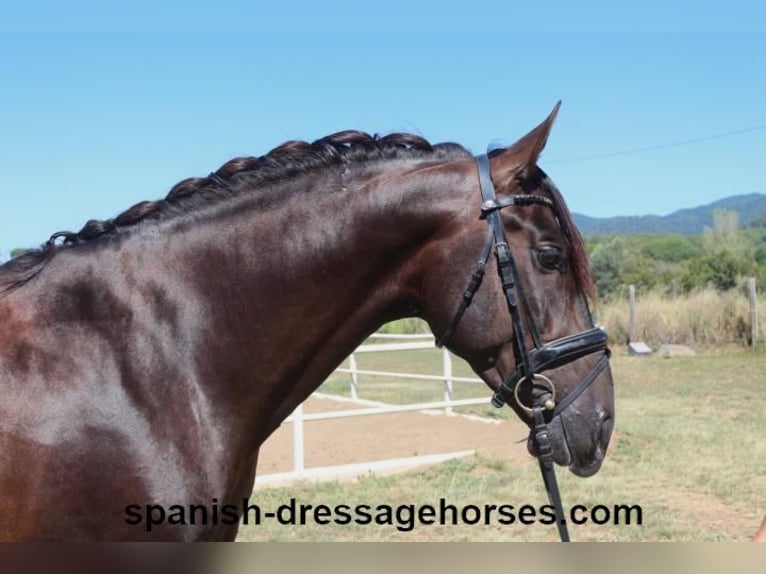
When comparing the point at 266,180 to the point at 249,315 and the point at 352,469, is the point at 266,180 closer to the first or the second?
the point at 249,315

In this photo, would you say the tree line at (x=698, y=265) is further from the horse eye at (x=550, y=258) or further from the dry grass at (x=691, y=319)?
the horse eye at (x=550, y=258)

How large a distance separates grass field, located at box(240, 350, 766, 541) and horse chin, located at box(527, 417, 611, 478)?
3.30 m

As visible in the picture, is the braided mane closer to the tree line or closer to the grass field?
the grass field

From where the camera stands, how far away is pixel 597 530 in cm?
539

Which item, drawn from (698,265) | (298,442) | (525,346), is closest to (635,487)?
(298,442)

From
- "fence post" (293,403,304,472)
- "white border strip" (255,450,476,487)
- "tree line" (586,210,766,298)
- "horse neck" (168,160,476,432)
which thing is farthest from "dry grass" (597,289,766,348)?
"horse neck" (168,160,476,432)

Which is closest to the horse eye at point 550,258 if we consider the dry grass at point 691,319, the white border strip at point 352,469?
the white border strip at point 352,469

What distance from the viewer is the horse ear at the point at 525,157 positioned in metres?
2.08

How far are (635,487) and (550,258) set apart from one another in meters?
5.33

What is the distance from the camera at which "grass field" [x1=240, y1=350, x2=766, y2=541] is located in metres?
5.36

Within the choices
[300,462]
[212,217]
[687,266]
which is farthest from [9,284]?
[687,266]

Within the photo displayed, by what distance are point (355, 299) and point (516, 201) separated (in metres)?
0.58

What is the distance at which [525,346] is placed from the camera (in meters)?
2.00

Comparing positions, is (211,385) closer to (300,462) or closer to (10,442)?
(10,442)
